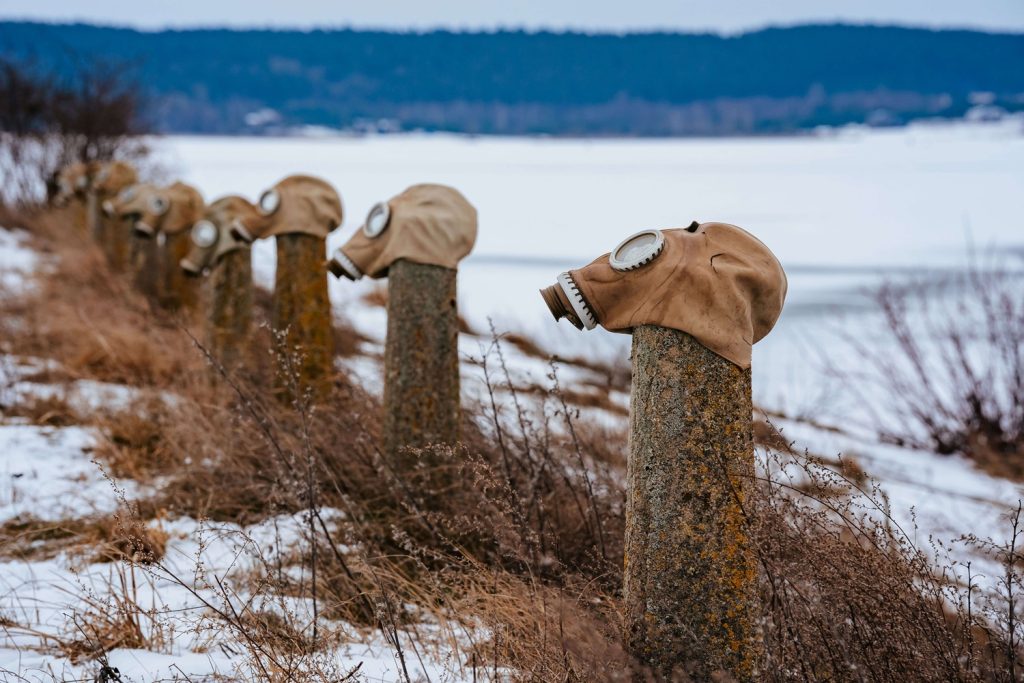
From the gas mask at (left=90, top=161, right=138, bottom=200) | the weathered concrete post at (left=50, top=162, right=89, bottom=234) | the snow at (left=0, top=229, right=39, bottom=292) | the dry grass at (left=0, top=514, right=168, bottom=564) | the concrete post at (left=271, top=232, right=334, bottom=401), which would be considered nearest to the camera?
the dry grass at (left=0, top=514, right=168, bottom=564)

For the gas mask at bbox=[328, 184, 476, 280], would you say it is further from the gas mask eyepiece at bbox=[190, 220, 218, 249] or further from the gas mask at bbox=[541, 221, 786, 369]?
the gas mask eyepiece at bbox=[190, 220, 218, 249]

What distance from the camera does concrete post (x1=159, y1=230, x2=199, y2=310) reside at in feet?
25.5

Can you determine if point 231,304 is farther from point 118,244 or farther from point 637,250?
point 118,244

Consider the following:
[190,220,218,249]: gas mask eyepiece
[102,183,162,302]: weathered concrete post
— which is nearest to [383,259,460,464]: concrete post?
[190,220,218,249]: gas mask eyepiece

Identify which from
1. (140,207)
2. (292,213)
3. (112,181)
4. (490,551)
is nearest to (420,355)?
(490,551)

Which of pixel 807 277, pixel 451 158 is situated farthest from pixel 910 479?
pixel 451 158

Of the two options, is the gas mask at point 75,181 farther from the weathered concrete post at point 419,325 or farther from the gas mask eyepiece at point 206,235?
the weathered concrete post at point 419,325

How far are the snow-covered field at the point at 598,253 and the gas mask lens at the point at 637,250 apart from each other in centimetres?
109

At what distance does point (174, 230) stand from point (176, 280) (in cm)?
45

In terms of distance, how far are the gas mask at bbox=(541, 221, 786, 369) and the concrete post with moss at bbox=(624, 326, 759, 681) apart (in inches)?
2.1

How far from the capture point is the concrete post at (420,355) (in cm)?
380

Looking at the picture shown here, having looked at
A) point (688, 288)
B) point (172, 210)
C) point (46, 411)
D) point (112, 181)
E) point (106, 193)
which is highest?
point (112, 181)

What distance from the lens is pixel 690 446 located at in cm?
230

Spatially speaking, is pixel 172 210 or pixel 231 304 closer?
pixel 231 304
